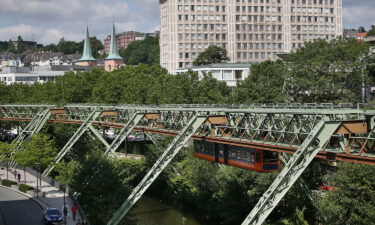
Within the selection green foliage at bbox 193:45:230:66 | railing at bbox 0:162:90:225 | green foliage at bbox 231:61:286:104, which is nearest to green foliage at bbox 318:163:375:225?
railing at bbox 0:162:90:225

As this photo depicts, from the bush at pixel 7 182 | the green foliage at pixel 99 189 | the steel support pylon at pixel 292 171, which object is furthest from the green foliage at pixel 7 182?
the steel support pylon at pixel 292 171

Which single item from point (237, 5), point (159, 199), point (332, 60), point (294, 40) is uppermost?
point (237, 5)

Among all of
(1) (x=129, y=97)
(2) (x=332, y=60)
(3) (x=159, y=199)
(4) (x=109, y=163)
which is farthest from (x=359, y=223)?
(1) (x=129, y=97)

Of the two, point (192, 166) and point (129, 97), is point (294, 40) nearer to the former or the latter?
point (129, 97)

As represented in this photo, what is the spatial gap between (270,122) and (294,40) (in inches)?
4769

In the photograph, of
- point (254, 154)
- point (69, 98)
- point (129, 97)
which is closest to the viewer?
point (254, 154)

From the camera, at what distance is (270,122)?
151 feet

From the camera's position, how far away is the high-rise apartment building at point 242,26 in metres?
152

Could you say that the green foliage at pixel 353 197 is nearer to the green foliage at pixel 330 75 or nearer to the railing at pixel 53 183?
the railing at pixel 53 183

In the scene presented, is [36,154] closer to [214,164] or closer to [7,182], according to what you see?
[7,182]

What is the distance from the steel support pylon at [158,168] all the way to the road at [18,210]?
26.3 ft

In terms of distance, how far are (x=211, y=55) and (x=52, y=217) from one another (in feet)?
334

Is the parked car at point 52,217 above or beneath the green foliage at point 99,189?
beneath

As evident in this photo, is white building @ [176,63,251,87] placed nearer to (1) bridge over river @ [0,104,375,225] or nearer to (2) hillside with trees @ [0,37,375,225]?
(2) hillside with trees @ [0,37,375,225]
